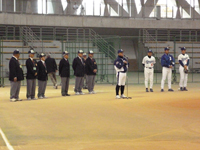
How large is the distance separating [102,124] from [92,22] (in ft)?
77.7

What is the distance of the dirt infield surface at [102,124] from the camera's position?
737 centimetres

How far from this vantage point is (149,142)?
24.7 feet

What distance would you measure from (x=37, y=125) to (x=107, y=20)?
24.2m

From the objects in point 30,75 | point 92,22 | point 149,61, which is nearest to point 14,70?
point 30,75

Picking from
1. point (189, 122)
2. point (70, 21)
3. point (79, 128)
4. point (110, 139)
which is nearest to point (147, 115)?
point (189, 122)

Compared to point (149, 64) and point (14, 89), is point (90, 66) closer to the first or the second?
point (149, 64)

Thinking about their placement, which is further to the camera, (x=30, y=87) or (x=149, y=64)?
(x=149, y=64)

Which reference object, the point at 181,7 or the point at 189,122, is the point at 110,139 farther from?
the point at 181,7

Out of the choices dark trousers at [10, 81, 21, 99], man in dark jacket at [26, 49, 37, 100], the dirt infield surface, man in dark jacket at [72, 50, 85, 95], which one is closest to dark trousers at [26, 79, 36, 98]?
man in dark jacket at [26, 49, 37, 100]

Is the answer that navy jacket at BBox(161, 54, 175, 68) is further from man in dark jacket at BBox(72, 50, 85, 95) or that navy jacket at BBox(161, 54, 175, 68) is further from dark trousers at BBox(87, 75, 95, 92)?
man in dark jacket at BBox(72, 50, 85, 95)

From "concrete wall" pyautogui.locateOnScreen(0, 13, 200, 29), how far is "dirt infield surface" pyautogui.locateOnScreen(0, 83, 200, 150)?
710 inches

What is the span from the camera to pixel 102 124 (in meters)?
9.38

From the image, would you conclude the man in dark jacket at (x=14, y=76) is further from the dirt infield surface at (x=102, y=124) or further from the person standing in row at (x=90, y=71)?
the person standing in row at (x=90, y=71)

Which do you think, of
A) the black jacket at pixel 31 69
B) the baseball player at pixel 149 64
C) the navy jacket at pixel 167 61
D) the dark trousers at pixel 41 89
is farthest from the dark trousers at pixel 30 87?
the navy jacket at pixel 167 61
